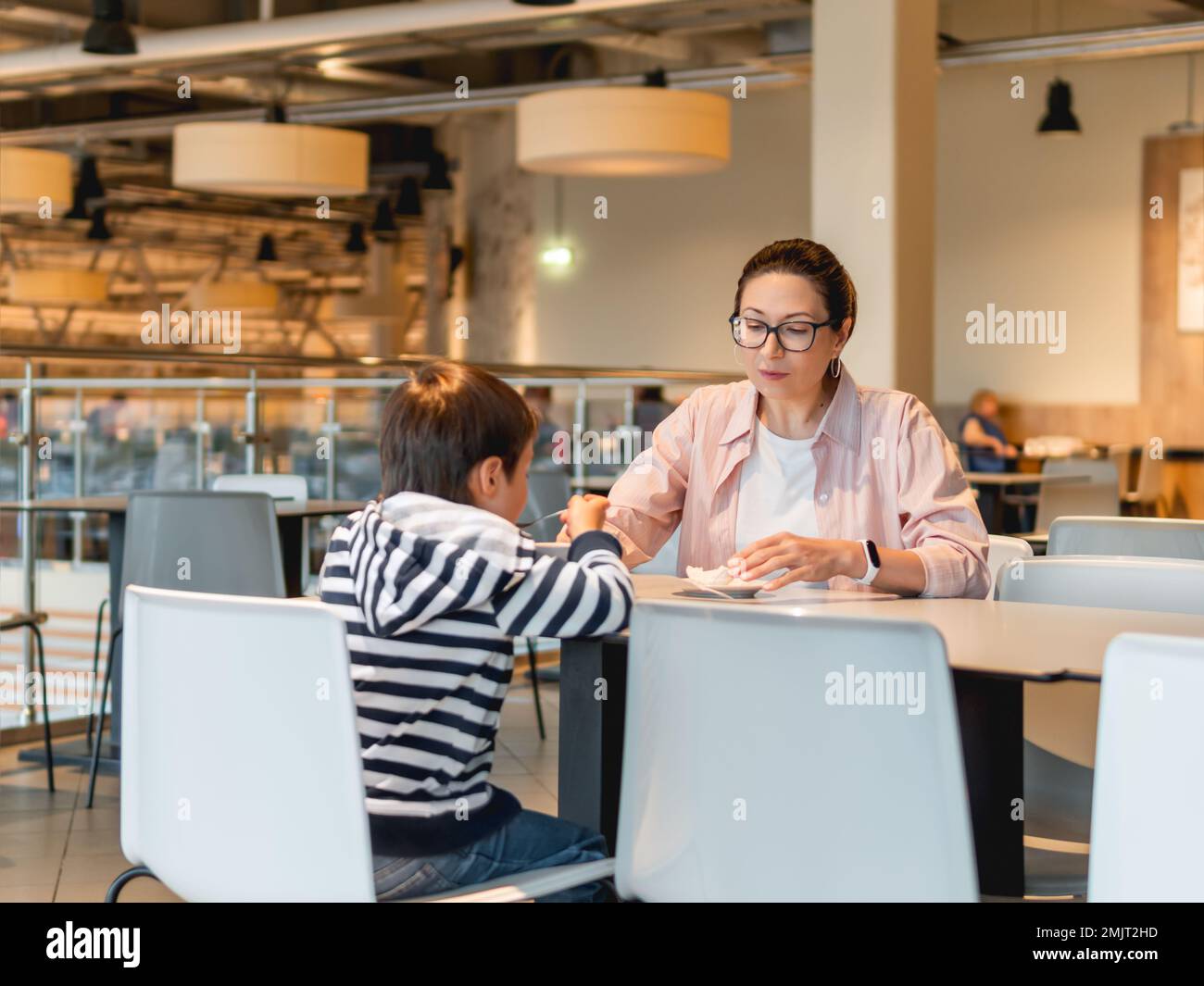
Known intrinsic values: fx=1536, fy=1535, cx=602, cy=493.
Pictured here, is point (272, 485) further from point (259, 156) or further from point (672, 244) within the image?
point (672, 244)

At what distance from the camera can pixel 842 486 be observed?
2.38 meters

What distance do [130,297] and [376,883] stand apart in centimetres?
1781

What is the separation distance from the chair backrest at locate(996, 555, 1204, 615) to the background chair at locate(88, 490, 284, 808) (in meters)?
2.18

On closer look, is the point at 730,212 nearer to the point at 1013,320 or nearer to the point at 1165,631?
the point at 1013,320

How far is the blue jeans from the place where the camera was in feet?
5.38

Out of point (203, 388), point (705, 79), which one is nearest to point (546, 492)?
point (203, 388)

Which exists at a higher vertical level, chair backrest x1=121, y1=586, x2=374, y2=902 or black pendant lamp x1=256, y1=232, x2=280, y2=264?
black pendant lamp x1=256, y1=232, x2=280, y2=264

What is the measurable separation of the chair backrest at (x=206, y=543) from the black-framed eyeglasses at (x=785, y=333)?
6.45 feet

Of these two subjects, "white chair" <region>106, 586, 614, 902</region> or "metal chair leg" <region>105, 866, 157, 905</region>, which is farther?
"metal chair leg" <region>105, 866, 157, 905</region>

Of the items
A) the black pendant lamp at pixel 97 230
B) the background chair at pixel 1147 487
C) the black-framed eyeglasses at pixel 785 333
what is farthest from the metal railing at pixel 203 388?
the black pendant lamp at pixel 97 230

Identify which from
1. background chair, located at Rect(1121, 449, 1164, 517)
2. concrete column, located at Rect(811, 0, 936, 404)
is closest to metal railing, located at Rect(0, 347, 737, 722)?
concrete column, located at Rect(811, 0, 936, 404)

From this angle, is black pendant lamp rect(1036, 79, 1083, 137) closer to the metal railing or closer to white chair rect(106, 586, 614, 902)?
the metal railing

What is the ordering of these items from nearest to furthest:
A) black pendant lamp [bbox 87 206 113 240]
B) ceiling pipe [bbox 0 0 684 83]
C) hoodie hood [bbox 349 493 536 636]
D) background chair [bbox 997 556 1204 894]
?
hoodie hood [bbox 349 493 536 636], background chair [bbox 997 556 1204 894], ceiling pipe [bbox 0 0 684 83], black pendant lamp [bbox 87 206 113 240]

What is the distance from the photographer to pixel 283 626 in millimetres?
1507
